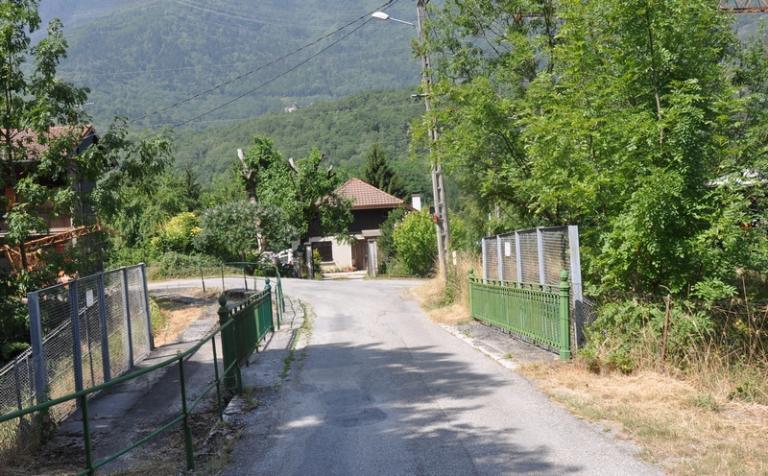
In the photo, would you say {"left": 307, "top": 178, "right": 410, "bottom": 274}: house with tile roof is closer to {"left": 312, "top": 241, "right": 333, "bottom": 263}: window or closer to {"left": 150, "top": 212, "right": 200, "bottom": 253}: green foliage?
{"left": 312, "top": 241, "right": 333, "bottom": 263}: window

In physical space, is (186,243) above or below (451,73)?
below

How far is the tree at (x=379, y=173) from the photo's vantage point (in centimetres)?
7056

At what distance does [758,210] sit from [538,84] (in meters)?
4.96

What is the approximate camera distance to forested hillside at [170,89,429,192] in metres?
116

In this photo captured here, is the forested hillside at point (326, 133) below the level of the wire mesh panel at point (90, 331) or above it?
above

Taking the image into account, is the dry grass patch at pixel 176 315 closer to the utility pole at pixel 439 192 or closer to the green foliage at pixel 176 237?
the utility pole at pixel 439 192

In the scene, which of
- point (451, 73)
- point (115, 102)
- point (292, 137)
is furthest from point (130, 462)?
point (115, 102)

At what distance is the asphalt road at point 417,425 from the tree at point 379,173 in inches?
2231

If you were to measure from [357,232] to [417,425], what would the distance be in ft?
156

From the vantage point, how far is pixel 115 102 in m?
153

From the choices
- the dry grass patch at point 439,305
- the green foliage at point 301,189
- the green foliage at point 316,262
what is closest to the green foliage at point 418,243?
the green foliage at point 316,262

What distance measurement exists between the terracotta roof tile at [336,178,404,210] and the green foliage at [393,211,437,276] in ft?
42.9

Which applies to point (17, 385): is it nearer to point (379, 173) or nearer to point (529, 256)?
point (529, 256)

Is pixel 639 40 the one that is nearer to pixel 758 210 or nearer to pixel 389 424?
pixel 758 210
